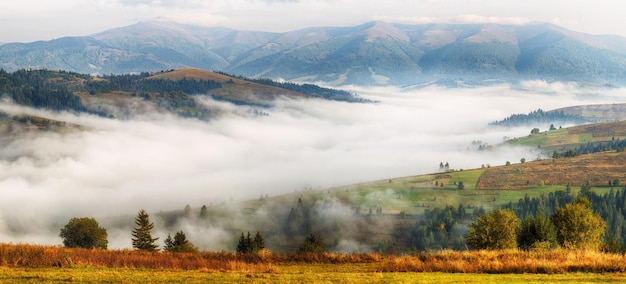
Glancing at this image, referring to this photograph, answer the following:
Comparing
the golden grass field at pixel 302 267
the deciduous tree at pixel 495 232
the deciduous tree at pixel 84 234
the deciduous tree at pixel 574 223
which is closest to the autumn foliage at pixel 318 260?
the golden grass field at pixel 302 267

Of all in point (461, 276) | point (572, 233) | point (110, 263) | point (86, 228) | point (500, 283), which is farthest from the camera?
point (86, 228)

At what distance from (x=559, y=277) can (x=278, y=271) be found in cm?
1562

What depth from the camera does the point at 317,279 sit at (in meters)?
26.1

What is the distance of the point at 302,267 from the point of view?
30.6 metres

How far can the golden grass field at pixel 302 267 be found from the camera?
86.5 feet

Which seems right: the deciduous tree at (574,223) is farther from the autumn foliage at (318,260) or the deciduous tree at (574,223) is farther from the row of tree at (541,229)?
the autumn foliage at (318,260)

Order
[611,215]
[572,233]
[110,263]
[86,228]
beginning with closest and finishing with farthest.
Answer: [110,263]
[572,233]
[86,228]
[611,215]

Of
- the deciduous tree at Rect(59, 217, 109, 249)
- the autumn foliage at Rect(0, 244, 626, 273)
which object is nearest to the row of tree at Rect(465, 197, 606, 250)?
the autumn foliage at Rect(0, 244, 626, 273)

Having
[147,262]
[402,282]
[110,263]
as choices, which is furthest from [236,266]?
[402,282]

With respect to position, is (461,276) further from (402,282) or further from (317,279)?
(317,279)

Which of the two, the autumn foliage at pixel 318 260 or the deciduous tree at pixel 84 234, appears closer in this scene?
the autumn foliage at pixel 318 260

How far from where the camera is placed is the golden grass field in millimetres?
26375

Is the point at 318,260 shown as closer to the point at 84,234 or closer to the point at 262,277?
the point at 262,277

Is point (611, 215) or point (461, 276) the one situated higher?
point (461, 276)
